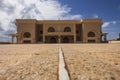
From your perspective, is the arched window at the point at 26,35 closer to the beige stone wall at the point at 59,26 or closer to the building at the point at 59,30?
the building at the point at 59,30

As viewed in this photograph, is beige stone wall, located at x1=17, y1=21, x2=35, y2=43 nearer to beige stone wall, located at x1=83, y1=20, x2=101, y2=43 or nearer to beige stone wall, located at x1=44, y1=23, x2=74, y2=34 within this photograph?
beige stone wall, located at x1=44, y1=23, x2=74, y2=34

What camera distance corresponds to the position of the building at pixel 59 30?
50.4 m

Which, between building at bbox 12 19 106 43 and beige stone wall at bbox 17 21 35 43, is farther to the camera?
beige stone wall at bbox 17 21 35 43

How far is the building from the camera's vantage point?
50375 mm

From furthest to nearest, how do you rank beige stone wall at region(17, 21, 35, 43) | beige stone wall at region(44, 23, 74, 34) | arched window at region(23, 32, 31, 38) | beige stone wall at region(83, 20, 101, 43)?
arched window at region(23, 32, 31, 38) → beige stone wall at region(44, 23, 74, 34) → beige stone wall at region(17, 21, 35, 43) → beige stone wall at region(83, 20, 101, 43)

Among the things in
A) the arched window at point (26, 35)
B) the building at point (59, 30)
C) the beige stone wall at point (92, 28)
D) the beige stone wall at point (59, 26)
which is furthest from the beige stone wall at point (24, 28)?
the beige stone wall at point (92, 28)

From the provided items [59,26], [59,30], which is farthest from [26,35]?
[59,26]

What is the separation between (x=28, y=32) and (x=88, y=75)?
49244 millimetres

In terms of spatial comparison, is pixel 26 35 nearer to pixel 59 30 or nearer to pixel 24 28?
pixel 24 28

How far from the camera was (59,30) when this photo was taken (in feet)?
168

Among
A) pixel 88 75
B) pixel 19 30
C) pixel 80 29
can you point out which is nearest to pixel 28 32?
pixel 19 30

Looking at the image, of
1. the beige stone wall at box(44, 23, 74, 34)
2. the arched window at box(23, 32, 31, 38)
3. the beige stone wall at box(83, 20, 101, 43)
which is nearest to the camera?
the beige stone wall at box(83, 20, 101, 43)

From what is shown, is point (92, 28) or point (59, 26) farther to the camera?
point (59, 26)

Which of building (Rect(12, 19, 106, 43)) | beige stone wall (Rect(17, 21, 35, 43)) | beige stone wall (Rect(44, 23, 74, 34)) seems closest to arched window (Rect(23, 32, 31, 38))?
building (Rect(12, 19, 106, 43))
